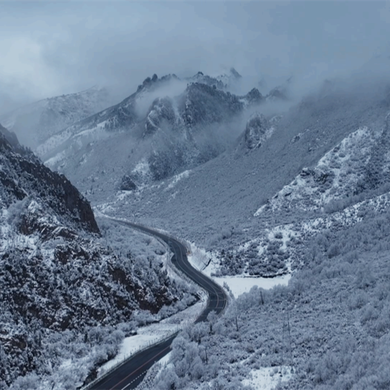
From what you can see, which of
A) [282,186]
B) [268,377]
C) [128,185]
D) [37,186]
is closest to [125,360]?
[268,377]

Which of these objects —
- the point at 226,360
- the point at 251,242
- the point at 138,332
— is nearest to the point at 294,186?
Answer: the point at 251,242

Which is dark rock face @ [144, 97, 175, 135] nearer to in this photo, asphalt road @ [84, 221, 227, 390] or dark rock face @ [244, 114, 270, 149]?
dark rock face @ [244, 114, 270, 149]

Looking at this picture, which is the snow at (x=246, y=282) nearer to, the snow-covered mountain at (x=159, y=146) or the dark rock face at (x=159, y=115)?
the snow-covered mountain at (x=159, y=146)

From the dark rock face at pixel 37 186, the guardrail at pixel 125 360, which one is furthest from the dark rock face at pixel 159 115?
the guardrail at pixel 125 360

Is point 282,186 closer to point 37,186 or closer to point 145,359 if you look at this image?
point 37,186

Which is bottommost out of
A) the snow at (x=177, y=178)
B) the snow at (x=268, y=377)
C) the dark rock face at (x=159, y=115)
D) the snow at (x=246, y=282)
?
the snow at (x=246, y=282)

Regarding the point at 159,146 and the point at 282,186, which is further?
the point at 159,146

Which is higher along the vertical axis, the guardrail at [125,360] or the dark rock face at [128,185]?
the dark rock face at [128,185]
